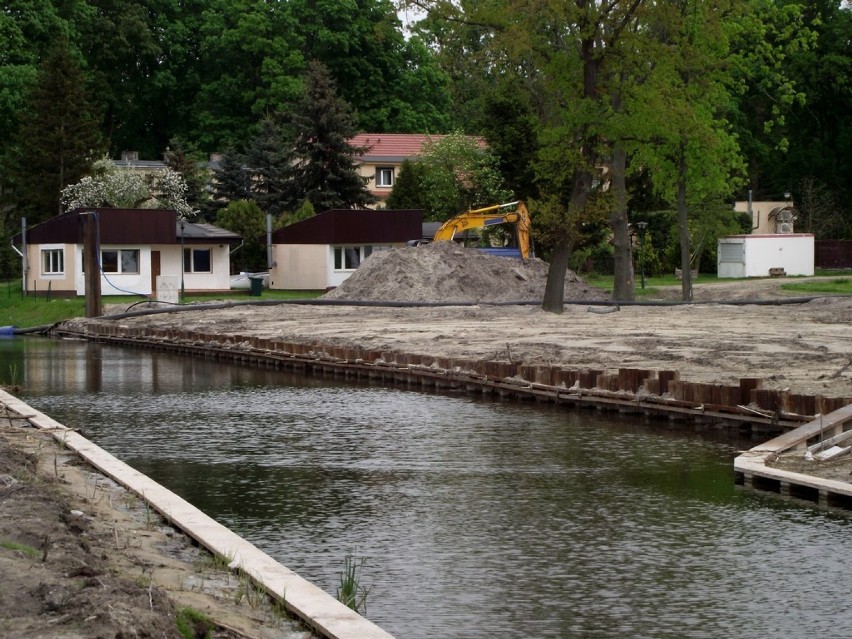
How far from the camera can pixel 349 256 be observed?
6512cm

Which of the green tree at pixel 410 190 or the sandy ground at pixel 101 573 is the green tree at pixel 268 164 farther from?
the sandy ground at pixel 101 573

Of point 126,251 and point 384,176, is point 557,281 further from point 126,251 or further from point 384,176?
point 384,176

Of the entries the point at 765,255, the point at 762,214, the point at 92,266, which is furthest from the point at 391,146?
the point at 92,266

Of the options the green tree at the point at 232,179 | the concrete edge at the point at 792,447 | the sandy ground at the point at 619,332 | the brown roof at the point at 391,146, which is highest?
the brown roof at the point at 391,146

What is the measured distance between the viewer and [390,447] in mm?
21094

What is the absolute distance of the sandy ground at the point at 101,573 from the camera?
806cm

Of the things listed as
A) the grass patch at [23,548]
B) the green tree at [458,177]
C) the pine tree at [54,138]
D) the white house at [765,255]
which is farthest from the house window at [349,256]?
the grass patch at [23,548]

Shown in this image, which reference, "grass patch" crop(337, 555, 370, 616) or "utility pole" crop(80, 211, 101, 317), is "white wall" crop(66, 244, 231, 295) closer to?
"utility pole" crop(80, 211, 101, 317)

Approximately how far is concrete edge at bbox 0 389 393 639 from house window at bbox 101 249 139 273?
42922mm

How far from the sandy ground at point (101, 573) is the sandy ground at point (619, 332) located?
13.2m

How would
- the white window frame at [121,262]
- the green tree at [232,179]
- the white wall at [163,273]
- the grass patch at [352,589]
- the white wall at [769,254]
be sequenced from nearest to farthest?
the grass patch at [352,589] < the white window frame at [121,262] < the white wall at [163,273] < the white wall at [769,254] < the green tree at [232,179]

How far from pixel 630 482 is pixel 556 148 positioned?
27.3 metres

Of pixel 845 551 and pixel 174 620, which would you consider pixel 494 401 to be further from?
pixel 174 620

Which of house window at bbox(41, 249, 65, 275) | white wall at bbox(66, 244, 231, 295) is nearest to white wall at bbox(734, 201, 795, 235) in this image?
white wall at bbox(66, 244, 231, 295)
